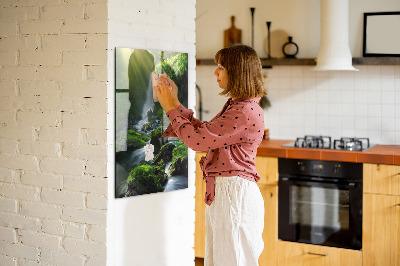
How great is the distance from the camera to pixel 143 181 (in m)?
3.01

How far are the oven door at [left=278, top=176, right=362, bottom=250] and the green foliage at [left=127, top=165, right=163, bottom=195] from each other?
1.35 meters

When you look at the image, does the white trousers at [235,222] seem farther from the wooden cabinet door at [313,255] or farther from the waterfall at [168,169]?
the wooden cabinet door at [313,255]

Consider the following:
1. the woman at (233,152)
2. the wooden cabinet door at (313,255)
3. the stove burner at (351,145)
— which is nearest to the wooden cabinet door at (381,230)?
the wooden cabinet door at (313,255)

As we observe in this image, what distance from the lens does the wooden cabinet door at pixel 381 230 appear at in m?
3.78

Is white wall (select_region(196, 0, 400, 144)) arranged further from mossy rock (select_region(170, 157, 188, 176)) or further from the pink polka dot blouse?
the pink polka dot blouse

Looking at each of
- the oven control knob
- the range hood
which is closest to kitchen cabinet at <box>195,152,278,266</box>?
the oven control knob

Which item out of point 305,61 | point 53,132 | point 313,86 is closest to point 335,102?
point 313,86

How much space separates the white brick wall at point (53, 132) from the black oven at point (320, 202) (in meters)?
1.68

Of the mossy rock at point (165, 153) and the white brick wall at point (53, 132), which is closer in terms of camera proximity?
the white brick wall at point (53, 132)

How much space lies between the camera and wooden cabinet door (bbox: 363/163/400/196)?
3.76m

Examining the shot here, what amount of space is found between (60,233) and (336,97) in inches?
99.6

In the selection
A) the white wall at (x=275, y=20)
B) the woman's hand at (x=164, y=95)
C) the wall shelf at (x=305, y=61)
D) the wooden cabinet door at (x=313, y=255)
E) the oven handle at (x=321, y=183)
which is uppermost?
the white wall at (x=275, y=20)

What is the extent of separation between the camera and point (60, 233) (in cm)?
299

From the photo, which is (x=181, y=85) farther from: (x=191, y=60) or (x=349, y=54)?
(x=349, y=54)
